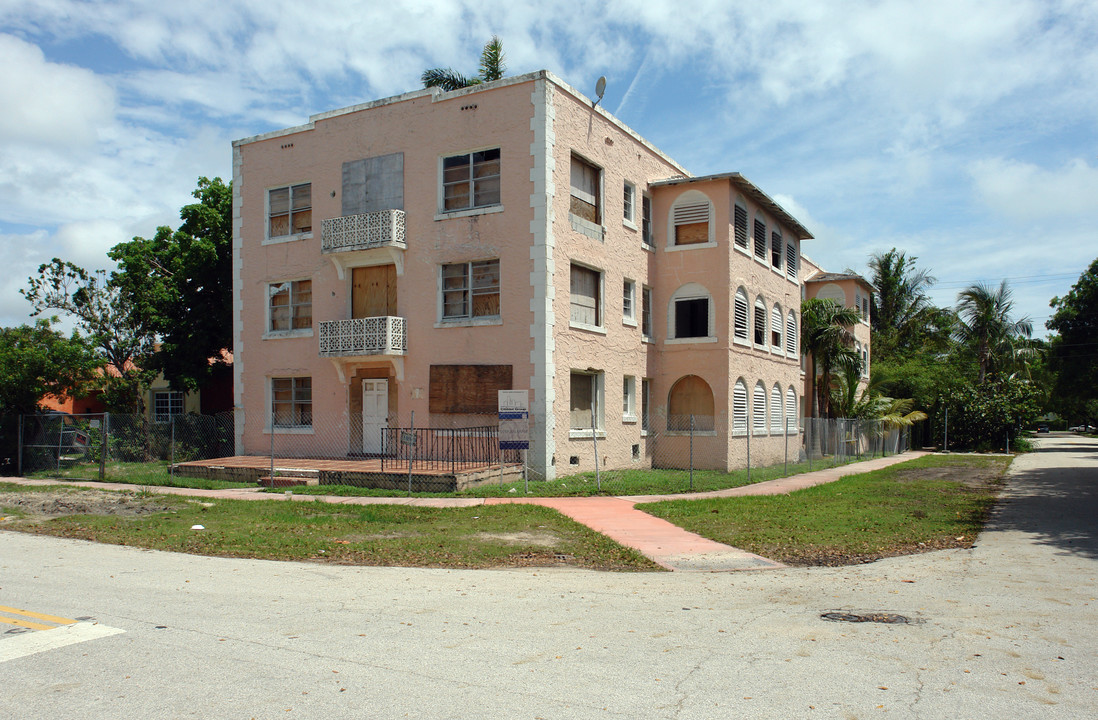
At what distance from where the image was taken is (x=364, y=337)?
21625 mm

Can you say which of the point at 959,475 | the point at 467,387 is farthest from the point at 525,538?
the point at 959,475

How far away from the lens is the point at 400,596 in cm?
838

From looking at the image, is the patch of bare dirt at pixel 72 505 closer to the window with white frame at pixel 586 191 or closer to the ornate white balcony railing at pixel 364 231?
the ornate white balcony railing at pixel 364 231

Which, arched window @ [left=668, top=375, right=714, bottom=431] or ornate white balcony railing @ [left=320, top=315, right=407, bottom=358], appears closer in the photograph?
ornate white balcony railing @ [left=320, top=315, right=407, bottom=358]

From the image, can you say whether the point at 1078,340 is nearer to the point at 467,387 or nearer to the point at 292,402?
the point at 467,387

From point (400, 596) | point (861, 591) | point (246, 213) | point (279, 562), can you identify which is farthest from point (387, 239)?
point (861, 591)

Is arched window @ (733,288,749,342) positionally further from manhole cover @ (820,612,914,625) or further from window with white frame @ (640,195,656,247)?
manhole cover @ (820,612,914,625)

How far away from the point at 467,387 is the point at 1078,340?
40727 millimetres

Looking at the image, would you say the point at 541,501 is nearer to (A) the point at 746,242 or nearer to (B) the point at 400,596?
(B) the point at 400,596

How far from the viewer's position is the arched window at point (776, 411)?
2777 centimetres

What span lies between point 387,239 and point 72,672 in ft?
55.0

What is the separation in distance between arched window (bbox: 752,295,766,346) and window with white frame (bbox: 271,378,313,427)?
14.2 meters

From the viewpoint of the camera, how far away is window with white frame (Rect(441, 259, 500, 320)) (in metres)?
20.9

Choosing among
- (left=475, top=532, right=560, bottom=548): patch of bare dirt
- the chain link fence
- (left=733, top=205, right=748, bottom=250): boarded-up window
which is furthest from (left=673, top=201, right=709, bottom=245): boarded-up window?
(left=475, top=532, right=560, bottom=548): patch of bare dirt
